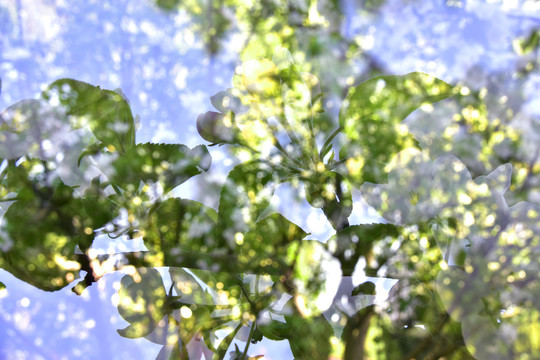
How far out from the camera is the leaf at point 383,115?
0.20 meters

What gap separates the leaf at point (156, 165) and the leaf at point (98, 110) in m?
0.01

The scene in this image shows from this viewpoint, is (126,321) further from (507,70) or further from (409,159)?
(507,70)

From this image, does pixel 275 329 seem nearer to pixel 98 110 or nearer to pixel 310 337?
pixel 310 337

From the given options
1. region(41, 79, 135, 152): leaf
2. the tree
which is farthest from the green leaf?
region(41, 79, 135, 152): leaf

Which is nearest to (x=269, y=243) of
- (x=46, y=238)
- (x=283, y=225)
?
(x=283, y=225)

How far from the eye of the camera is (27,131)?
0.22 metres

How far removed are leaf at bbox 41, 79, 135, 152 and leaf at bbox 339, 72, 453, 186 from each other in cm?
13

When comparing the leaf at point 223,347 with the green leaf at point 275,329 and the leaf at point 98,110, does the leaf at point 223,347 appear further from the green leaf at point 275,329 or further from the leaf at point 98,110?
the leaf at point 98,110

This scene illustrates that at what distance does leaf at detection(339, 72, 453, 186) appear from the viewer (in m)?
0.20

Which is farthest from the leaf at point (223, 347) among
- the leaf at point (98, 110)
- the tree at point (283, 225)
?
the leaf at point (98, 110)

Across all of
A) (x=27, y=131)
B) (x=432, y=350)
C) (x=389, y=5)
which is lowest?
(x=432, y=350)

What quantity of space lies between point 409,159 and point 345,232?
50 mm

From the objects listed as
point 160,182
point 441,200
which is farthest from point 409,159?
point 160,182

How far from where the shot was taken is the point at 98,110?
0.22 metres
